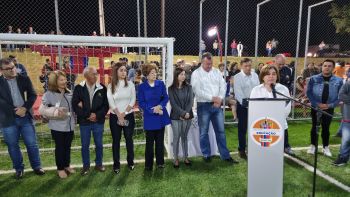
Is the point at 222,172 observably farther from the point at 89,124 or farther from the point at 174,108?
the point at 89,124

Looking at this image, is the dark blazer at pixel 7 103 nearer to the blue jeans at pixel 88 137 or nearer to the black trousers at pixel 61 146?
the black trousers at pixel 61 146

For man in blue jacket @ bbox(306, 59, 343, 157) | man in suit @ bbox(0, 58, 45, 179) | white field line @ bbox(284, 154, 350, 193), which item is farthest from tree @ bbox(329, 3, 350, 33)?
man in suit @ bbox(0, 58, 45, 179)

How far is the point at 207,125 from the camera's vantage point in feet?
19.5

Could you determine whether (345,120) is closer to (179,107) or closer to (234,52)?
(179,107)

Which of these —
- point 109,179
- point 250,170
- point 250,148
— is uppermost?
point 250,148

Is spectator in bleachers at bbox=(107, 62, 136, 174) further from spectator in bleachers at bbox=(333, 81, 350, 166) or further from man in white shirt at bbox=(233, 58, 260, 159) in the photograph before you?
spectator in bleachers at bbox=(333, 81, 350, 166)

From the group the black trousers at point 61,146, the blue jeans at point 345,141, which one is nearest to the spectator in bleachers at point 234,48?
the blue jeans at point 345,141

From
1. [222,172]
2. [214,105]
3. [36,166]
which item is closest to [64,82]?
[36,166]

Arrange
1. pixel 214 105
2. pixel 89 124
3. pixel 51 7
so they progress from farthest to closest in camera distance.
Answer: pixel 51 7
pixel 214 105
pixel 89 124

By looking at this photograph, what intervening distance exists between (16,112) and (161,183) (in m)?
2.49

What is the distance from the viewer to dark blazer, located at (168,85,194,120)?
5.53 meters

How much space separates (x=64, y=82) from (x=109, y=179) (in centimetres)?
172

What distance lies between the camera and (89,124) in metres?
5.32

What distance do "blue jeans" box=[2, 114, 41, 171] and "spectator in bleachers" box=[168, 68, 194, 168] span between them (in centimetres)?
233
